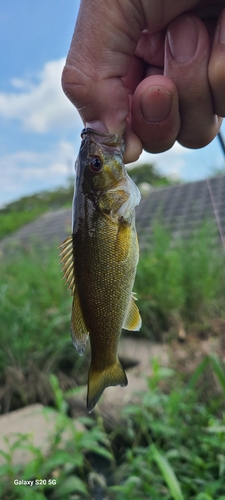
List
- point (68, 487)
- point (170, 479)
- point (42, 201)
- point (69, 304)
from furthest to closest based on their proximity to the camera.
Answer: point (42, 201)
point (69, 304)
point (68, 487)
point (170, 479)

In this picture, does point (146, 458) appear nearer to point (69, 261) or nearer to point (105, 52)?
point (69, 261)

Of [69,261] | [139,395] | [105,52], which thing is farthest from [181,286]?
[105,52]

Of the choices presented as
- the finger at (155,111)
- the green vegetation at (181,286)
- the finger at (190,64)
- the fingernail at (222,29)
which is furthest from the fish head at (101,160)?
the green vegetation at (181,286)

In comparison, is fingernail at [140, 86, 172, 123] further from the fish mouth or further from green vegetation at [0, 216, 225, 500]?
green vegetation at [0, 216, 225, 500]

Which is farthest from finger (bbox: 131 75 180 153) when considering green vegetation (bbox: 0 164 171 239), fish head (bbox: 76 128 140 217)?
green vegetation (bbox: 0 164 171 239)

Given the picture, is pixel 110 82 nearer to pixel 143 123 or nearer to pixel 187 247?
pixel 143 123

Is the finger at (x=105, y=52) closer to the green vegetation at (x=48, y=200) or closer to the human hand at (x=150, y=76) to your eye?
the human hand at (x=150, y=76)

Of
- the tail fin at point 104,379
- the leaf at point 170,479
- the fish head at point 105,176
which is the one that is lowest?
the leaf at point 170,479
